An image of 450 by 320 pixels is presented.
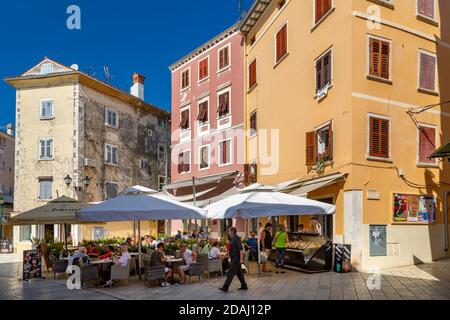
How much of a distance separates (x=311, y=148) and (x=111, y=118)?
22.8m

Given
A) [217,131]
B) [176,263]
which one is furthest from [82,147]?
[176,263]

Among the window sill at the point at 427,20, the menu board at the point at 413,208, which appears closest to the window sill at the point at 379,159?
the menu board at the point at 413,208

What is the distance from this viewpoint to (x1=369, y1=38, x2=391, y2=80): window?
1755 centimetres

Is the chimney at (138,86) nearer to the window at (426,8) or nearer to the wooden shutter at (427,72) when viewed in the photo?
the window at (426,8)

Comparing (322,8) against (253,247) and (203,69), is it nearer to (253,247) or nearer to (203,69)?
(253,247)

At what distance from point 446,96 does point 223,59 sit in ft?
49.2

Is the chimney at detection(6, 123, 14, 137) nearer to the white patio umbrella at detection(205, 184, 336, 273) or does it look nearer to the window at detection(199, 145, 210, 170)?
the window at detection(199, 145, 210, 170)

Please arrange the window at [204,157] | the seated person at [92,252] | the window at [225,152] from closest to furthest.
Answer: the seated person at [92,252], the window at [225,152], the window at [204,157]

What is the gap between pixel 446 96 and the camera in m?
19.7

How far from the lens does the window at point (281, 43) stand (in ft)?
75.5

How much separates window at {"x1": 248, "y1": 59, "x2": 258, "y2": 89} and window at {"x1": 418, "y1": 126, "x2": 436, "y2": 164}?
34.8 ft

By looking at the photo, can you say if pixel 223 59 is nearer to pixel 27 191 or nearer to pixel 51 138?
pixel 51 138

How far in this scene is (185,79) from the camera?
35.2m
